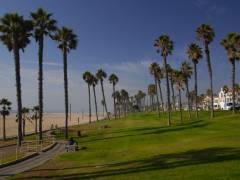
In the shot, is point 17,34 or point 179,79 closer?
point 17,34

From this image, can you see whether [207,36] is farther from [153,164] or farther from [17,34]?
[153,164]

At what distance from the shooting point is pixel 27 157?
34500mm

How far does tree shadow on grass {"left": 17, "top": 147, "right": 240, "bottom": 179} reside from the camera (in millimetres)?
22453

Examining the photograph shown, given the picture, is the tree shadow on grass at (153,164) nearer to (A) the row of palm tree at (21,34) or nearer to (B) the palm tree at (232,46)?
(A) the row of palm tree at (21,34)

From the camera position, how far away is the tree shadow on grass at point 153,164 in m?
22.5

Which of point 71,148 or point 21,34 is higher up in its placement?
point 21,34

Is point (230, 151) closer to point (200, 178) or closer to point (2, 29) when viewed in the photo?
point (200, 178)

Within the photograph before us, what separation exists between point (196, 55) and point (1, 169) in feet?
192

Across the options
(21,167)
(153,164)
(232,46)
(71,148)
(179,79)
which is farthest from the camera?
(179,79)

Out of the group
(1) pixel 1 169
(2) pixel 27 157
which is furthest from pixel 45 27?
(1) pixel 1 169

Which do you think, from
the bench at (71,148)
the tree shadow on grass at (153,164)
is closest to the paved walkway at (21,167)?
the tree shadow on grass at (153,164)

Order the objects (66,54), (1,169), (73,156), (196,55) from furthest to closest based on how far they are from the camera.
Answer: (196,55)
(66,54)
(73,156)
(1,169)

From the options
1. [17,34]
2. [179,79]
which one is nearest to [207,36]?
[179,79]

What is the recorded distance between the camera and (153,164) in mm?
24078
